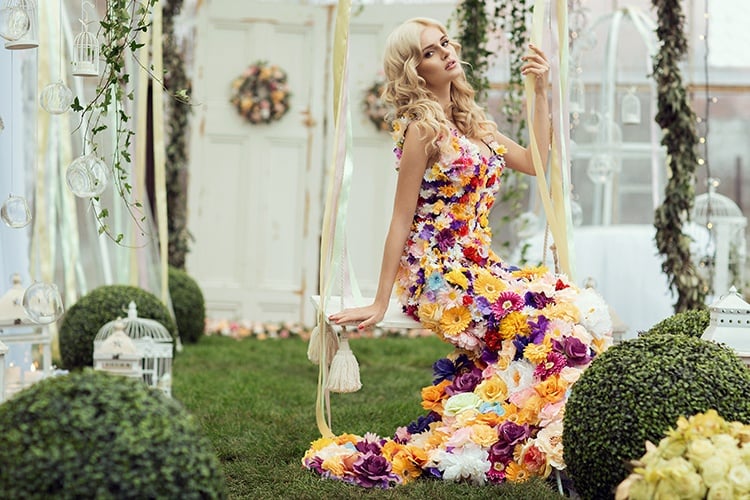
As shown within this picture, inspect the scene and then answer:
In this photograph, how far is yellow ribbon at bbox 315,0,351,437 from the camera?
3.36m

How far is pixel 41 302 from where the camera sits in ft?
10.4

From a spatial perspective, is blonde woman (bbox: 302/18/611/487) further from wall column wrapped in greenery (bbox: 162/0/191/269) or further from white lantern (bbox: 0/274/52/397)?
wall column wrapped in greenery (bbox: 162/0/191/269)

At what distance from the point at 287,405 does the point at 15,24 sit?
220cm

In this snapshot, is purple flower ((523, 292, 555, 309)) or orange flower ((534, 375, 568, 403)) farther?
purple flower ((523, 292, 555, 309))

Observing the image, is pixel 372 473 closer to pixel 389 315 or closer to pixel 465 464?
pixel 465 464

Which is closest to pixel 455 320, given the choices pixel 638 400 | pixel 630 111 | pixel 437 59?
pixel 437 59

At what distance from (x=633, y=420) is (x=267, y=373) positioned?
11.2 feet

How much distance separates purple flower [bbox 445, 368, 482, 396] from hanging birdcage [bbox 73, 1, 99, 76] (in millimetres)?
1450

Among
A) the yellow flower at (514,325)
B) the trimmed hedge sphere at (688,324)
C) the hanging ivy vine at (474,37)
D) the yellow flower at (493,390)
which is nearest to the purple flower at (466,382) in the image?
the yellow flower at (493,390)

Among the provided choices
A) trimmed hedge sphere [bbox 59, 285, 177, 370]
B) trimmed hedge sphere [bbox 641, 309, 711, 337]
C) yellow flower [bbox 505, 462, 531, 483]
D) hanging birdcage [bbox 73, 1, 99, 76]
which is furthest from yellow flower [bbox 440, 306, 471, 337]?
trimmed hedge sphere [bbox 59, 285, 177, 370]

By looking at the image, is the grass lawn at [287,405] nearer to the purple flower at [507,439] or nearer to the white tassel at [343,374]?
the purple flower at [507,439]

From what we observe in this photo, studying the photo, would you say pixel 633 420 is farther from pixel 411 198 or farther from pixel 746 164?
pixel 746 164

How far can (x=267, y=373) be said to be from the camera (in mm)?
5668

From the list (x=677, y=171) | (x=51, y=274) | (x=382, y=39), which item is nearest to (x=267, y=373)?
(x=51, y=274)
